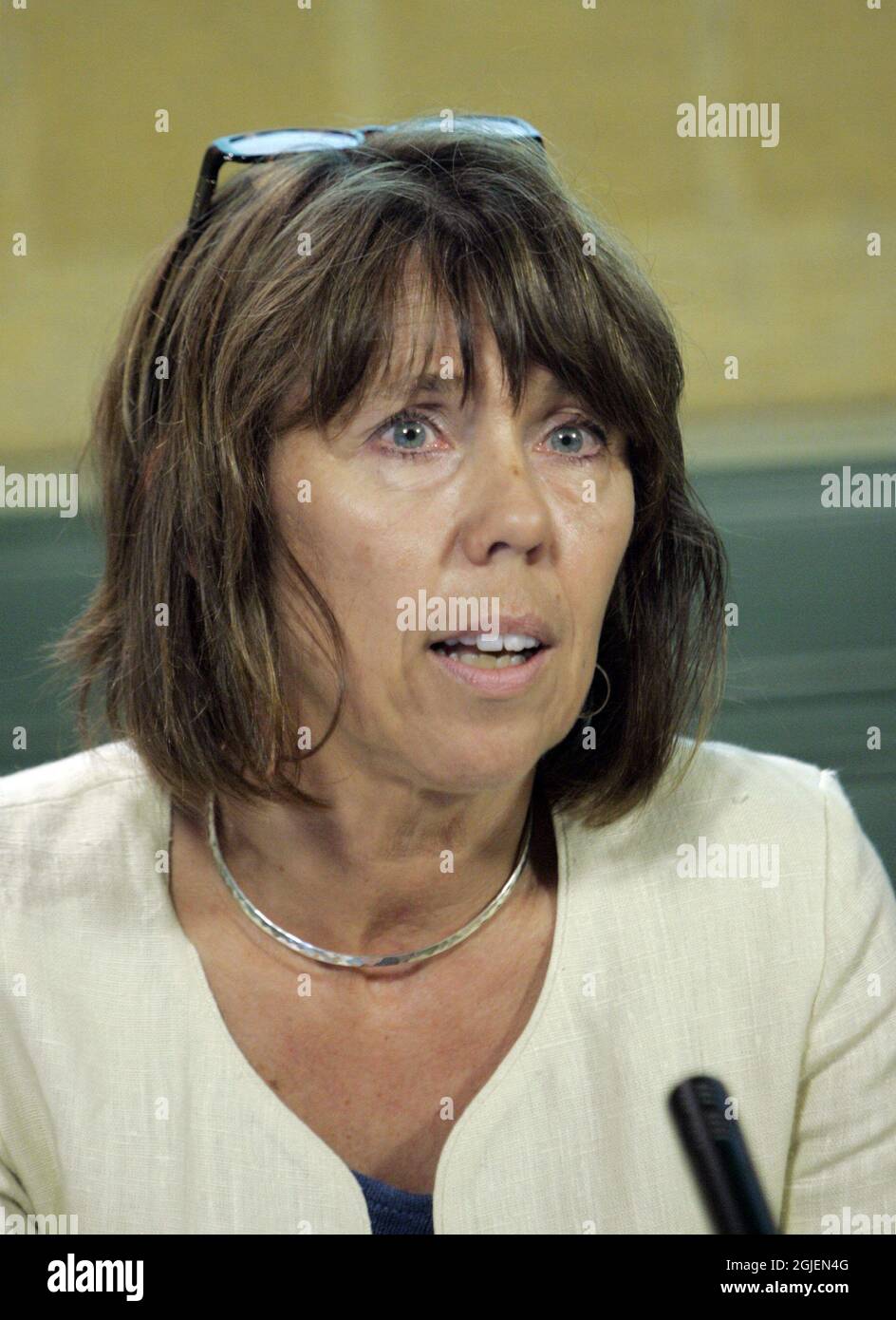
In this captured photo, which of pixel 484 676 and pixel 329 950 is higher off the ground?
pixel 484 676

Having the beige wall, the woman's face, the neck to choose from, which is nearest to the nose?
the woman's face

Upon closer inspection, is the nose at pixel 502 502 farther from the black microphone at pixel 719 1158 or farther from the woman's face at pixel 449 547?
the black microphone at pixel 719 1158

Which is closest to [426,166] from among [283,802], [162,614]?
[162,614]

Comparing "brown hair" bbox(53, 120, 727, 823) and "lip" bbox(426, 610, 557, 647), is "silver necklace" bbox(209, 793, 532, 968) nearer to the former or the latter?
"brown hair" bbox(53, 120, 727, 823)

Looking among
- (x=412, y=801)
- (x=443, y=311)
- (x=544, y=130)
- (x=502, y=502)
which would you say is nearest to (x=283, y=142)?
(x=443, y=311)

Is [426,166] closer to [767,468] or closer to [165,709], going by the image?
[165,709]

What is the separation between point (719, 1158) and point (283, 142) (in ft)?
2.94

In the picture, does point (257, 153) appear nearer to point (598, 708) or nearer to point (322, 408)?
point (322, 408)

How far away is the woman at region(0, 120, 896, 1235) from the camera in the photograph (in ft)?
3.56

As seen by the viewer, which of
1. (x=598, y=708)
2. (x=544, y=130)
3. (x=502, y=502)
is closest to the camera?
(x=502, y=502)

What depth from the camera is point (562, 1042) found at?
3.84 feet

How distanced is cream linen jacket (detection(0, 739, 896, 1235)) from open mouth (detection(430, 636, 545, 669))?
242 millimetres

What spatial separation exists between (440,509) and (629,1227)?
0.57 meters

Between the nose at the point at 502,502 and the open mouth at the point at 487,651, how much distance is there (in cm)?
6
